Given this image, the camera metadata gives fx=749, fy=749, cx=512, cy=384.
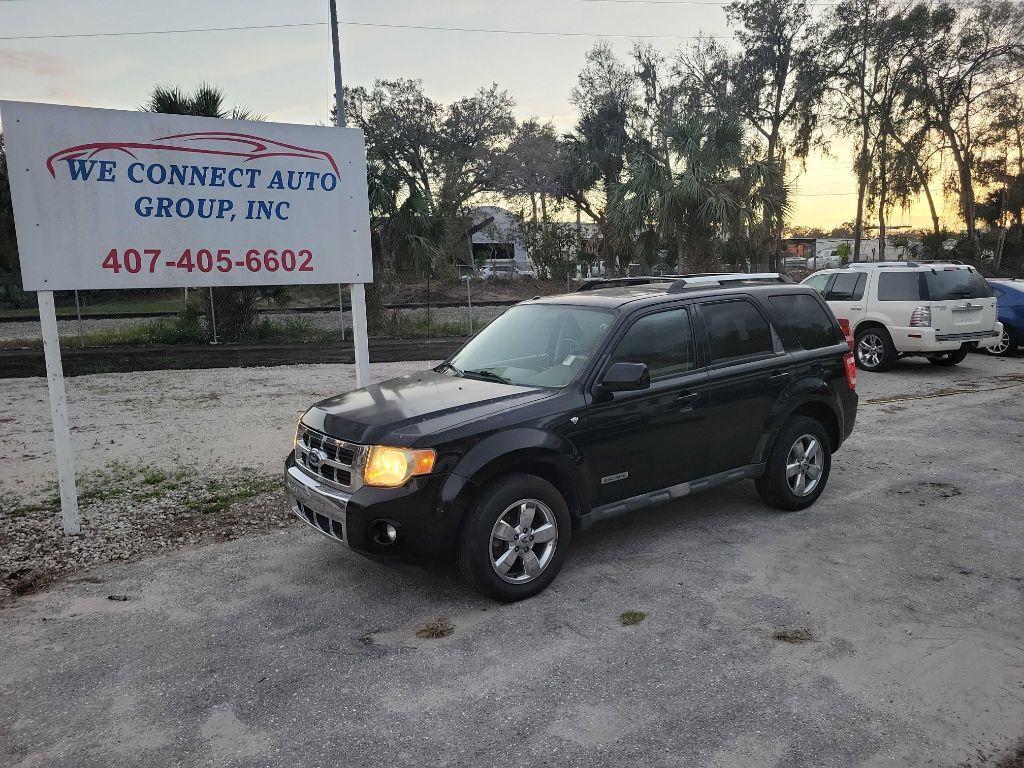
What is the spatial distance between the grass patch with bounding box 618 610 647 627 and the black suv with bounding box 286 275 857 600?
489 millimetres

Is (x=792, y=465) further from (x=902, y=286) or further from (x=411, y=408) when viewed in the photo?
(x=902, y=286)

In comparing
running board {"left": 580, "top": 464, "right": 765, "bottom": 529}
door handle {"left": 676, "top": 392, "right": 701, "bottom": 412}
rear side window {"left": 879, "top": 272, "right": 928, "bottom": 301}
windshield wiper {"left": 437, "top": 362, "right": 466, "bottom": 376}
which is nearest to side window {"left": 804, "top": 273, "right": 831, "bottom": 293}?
rear side window {"left": 879, "top": 272, "right": 928, "bottom": 301}

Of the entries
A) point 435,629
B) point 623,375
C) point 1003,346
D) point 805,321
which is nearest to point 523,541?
point 435,629

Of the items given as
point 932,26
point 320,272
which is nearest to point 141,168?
point 320,272

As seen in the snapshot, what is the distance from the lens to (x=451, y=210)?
34312mm

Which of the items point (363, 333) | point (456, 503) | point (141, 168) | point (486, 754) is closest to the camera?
point (486, 754)

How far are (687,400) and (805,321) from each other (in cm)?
152

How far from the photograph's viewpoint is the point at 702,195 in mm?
18312

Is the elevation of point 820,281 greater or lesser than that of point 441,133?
lesser

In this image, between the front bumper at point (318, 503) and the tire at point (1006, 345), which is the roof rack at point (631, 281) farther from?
the tire at point (1006, 345)

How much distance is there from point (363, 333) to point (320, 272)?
26.4 inches

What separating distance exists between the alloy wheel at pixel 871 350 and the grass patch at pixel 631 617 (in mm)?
9977

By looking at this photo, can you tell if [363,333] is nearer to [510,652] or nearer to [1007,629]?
[510,652]

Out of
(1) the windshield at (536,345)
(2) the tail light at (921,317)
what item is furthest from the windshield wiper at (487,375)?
(2) the tail light at (921,317)
